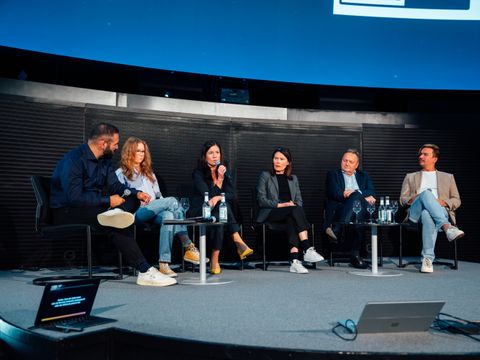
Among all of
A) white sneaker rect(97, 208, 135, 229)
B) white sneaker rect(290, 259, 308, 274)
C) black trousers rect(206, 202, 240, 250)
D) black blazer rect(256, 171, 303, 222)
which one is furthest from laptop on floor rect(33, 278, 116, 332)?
black blazer rect(256, 171, 303, 222)

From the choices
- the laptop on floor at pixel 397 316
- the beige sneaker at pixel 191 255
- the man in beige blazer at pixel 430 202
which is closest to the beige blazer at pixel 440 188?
the man in beige blazer at pixel 430 202

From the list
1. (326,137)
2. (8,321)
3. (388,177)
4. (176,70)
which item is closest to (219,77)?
(176,70)

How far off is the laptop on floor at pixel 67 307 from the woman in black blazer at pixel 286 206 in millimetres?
2482

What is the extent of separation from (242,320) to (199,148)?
3.36m

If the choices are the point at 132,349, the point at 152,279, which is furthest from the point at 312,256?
the point at 132,349

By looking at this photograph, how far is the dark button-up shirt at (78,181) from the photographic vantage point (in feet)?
11.5

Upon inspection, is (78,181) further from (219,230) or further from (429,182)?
(429,182)

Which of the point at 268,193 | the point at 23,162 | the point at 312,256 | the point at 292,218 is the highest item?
the point at 23,162

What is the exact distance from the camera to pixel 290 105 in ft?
20.2

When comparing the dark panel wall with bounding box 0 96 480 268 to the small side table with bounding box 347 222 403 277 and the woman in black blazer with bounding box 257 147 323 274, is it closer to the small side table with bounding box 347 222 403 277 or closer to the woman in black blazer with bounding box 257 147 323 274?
the woman in black blazer with bounding box 257 147 323 274

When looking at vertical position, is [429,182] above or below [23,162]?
below

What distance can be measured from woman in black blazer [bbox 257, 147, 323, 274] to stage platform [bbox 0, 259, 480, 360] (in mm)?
637

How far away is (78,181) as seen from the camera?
354 cm

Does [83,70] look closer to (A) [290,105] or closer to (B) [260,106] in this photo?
(B) [260,106]
